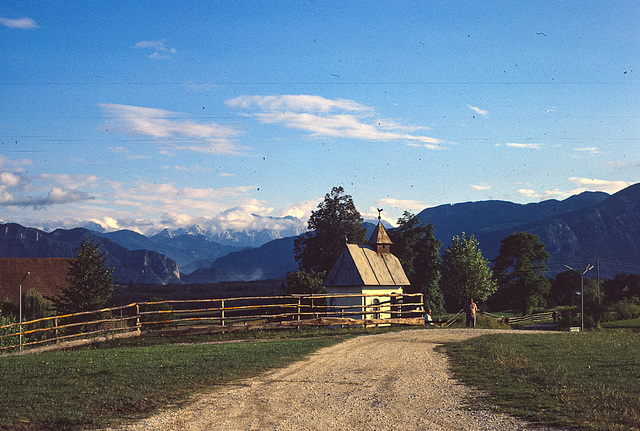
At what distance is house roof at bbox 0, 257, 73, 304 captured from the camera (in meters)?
60.4

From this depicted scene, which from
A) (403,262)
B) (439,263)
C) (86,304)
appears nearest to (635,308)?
(439,263)

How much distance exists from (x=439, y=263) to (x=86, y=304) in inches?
1828

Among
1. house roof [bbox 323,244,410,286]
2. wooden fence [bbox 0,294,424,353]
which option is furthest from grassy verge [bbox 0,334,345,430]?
house roof [bbox 323,244,410,286]

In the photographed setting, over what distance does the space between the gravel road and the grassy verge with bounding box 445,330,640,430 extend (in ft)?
2.41

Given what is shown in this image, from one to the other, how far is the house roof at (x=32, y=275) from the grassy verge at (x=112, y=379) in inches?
1785

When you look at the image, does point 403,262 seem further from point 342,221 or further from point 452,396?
point 452,396

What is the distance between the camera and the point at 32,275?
207 feet

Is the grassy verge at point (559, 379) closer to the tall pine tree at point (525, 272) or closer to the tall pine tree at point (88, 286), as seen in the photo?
the tall pine tree at point (88, 286)

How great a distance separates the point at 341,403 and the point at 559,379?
5758 mm

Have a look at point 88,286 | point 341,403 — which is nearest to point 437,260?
point 88,286

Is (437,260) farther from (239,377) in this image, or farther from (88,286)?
→ (239,377)

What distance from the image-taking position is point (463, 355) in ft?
64.2

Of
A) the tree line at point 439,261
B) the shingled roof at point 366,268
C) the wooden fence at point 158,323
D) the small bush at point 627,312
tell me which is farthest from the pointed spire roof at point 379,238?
the small bush at point 627,312

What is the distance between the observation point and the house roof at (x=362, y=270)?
174ft
